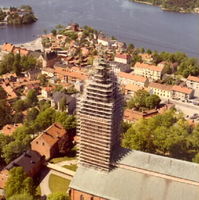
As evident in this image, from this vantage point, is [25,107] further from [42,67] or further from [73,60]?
[73,60]

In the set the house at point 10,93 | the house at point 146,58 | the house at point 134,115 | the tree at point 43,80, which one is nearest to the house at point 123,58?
the house at point 146,58

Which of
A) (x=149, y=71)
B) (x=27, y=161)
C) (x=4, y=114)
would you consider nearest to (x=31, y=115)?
(x=4, y=114)

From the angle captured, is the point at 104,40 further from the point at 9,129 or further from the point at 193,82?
the point at 9,129

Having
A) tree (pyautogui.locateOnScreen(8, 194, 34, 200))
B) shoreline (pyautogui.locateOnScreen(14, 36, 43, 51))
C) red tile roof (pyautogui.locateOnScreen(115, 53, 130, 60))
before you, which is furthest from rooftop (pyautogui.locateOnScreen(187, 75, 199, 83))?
tree (pyautogui.locateOnScreen(8, 194, 34, 200))

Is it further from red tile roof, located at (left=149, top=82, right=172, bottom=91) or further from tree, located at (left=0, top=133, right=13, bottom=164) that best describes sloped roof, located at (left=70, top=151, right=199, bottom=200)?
red tile roof, located at (left=149, top=82, right=172, bottom=91)

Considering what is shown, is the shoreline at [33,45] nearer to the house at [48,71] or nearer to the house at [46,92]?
the house at [48,71]

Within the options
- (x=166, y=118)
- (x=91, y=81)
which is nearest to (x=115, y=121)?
(x=91, y=81)
